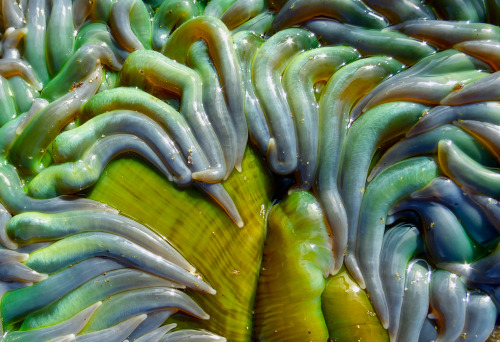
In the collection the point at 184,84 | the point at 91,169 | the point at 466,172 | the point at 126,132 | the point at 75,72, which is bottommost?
the point at 466,172

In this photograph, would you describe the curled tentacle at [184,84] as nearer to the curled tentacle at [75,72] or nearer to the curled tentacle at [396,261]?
the curled tentacle at [75,72]

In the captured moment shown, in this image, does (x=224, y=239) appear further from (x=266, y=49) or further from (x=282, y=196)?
(x=266, y=49)

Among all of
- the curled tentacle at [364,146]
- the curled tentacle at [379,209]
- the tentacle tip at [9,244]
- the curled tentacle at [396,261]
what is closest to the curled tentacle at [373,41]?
the curled tentacle at [364,146]

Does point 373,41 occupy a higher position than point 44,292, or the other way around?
point 373,41

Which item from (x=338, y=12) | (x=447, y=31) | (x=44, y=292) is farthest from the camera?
(x=338, y=12)

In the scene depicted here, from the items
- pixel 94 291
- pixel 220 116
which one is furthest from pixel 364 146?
pixel 94 291

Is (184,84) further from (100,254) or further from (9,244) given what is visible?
(9,244)

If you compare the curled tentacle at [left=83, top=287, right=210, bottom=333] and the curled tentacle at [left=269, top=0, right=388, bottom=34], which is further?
the curled tentacle at [left=269, top=0, right=388, bottom=34]

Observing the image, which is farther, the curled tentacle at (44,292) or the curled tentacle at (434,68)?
the curled tentacle at (434,68)

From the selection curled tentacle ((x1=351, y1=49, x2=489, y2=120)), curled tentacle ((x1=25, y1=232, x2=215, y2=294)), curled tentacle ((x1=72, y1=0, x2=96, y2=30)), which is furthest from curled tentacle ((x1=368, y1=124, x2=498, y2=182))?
curled tentacle ((x1=72, y1=0, x2=96, y2=30))

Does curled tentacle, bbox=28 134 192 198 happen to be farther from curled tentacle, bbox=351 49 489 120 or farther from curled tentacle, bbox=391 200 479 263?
curled tentacle, bbox=391 200 479 263
